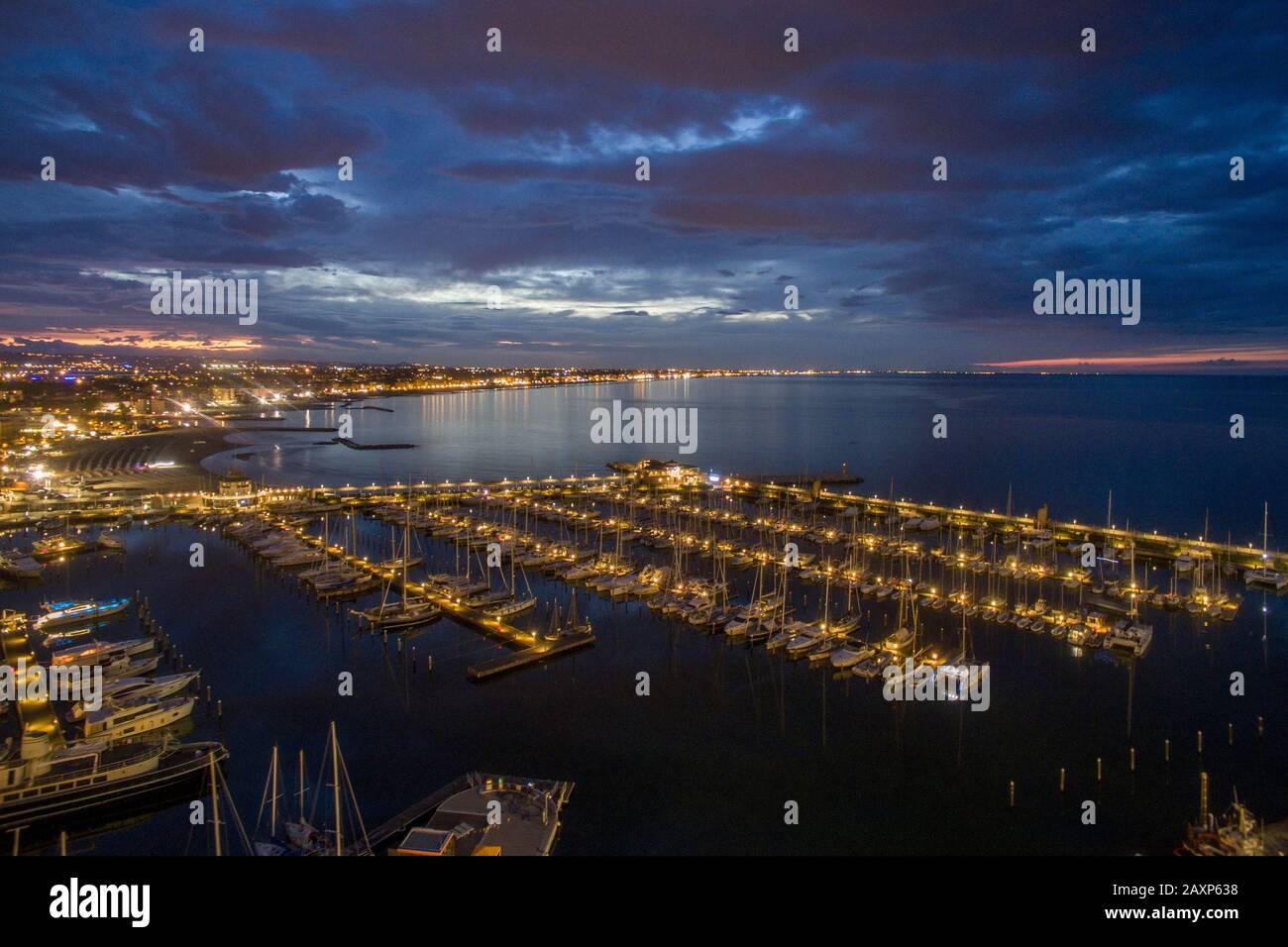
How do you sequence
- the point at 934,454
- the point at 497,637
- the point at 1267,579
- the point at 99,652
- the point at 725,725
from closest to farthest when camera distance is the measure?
the point at 725,725
the point at 99,652
the point at 497,637
the point at 1267,579
the point at 934,454

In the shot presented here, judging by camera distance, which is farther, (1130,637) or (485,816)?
(1130,637)

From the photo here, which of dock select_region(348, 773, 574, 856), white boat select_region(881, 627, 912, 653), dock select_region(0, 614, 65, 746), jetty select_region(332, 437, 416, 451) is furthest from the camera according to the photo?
jetty select_region(332, 437, 416, 451)

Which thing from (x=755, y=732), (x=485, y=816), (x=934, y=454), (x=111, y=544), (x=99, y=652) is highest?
(x=934, y=454)

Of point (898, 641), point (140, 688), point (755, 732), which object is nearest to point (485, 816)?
point (755, 732)

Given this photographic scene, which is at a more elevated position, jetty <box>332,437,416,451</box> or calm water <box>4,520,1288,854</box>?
jetty <box>332,437,416,451</box>

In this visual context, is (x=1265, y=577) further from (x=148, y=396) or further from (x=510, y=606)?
(x=148, y=396)

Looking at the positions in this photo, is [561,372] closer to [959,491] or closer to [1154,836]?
[959,491]

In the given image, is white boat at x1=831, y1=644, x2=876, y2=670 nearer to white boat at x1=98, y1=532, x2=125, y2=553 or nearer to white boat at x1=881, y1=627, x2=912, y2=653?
white boat at x1=881, y1=627, x2=912, y2=653

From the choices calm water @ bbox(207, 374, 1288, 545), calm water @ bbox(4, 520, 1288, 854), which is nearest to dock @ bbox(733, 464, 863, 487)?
calm water @ bbox(207, 374, 1288, 545)

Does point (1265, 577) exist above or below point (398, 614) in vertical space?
above

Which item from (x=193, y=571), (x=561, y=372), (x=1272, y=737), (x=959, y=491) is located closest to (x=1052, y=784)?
(x=1272, y=737)
